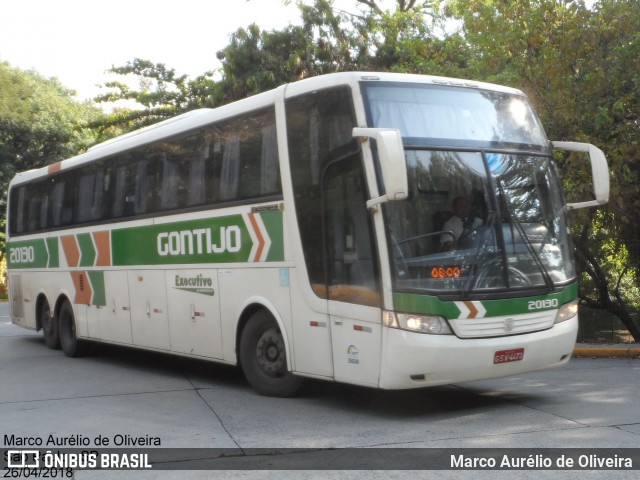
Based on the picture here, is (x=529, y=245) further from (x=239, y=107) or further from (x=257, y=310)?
(x=239, y=107)

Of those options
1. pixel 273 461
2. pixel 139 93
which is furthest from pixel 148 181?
pixel 139 93

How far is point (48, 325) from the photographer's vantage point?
1612 centimetres

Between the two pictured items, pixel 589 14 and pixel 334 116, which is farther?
pixel 589 14

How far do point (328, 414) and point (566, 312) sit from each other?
8.51 feet

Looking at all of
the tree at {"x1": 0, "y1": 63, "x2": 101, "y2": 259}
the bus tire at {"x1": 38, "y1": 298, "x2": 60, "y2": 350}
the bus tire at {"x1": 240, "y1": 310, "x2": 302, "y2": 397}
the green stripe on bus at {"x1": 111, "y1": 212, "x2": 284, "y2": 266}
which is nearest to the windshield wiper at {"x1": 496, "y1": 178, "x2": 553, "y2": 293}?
the green stripe on bus at {"x1": 111, "y1": 212, "x2": 284, "y2": 266}

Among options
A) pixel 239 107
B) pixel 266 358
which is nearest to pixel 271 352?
pixel 266 358

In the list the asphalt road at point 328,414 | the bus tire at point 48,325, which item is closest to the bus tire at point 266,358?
the asphalt road at point 328,414

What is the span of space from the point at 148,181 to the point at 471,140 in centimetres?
528

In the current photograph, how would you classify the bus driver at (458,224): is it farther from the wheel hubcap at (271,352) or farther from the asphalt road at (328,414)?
the wheel hubcap at (271,352)

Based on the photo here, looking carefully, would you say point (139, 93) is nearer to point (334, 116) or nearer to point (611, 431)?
point (334, 116)

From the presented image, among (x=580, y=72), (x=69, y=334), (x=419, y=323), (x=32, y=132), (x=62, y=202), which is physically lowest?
(x=69, y=334)

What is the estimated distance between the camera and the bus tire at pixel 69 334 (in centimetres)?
1496

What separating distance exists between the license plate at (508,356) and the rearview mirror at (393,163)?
6.00ft

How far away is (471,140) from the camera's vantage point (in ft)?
28.9
